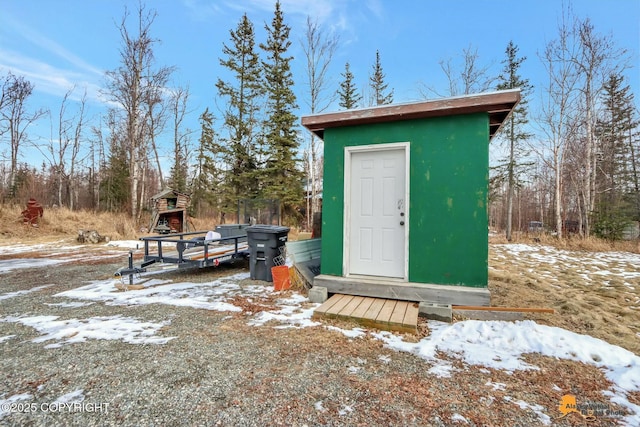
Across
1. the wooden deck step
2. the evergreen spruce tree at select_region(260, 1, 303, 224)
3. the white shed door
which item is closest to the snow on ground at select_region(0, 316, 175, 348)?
the wooden deck step

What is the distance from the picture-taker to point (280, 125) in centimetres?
1617

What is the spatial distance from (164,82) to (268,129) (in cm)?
612

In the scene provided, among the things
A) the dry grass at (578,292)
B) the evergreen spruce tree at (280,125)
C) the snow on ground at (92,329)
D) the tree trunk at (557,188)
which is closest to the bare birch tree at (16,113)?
the evergreen spruce tree at (280,125)

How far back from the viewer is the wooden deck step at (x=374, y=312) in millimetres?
2994

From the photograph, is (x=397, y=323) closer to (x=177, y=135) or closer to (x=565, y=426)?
(x=565, y=426)

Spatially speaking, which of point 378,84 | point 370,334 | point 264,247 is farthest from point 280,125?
point 370,334

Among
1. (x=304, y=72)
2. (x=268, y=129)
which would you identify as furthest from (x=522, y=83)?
(x=268, y=129)

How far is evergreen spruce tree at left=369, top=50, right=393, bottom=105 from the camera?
19703 mm

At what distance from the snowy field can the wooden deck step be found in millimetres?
114

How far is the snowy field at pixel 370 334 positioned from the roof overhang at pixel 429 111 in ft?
8.07

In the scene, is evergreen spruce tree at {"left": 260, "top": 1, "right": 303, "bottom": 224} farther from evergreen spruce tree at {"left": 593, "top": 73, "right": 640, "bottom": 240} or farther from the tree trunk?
evergreen spruce tree at {"left": 593, "top": 73, "right": 640, "bottom": 240}

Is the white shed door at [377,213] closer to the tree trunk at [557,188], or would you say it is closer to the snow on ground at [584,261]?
the snow on ground at [584,261]

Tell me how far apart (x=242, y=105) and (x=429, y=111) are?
1561 centimetres
